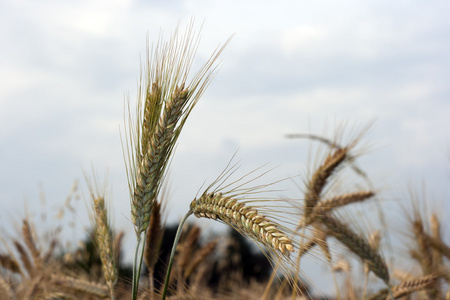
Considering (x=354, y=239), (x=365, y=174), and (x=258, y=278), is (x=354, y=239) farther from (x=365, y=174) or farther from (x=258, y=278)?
(x=258, y=278)

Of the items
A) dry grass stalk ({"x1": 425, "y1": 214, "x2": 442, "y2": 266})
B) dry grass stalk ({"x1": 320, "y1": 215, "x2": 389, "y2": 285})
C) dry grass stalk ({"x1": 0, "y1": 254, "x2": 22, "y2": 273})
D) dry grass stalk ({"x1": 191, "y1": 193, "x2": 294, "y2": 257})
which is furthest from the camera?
dry grass stalk ({"x1": 425, "y1": 214, "x2": 442, "y2": 266})

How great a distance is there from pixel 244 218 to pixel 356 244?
4.71 feet

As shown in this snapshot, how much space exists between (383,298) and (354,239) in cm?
66

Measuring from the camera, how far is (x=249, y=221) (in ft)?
5.18

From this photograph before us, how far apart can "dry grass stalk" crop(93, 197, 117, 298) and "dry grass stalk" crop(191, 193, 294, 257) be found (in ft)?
1.95

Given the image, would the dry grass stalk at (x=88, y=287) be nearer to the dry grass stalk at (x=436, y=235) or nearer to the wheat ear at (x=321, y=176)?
the wheat ear at (x=321, y=176)

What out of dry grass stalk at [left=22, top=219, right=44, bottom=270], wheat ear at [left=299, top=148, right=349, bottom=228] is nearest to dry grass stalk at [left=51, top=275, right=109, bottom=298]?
dry grass stalk at [left=22, top=219, right=44, bottom=270]

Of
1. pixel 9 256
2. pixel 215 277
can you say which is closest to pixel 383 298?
pixel 9 256

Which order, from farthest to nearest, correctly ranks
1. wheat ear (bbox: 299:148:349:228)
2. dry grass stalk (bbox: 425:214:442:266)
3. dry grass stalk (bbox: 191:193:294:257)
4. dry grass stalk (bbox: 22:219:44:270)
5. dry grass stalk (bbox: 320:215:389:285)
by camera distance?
dry grass stalk (bbox: 425:214:442:266) < dry grass stalk (bbox: 22:219:44:270) < wheat ear (bbox: 299:148:349:228) < dry grass stalk (bbox: 320:215:389:285) < dry grass stalk (bbox: 191:193:294:257)

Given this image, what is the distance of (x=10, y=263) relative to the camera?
13.4 ft

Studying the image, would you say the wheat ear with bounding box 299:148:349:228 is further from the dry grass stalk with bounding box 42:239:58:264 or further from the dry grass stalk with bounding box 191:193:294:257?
the dry grass stalk with bounding box 42:239:58:264

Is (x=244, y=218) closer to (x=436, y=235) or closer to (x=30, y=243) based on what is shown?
(x=30, y=243)

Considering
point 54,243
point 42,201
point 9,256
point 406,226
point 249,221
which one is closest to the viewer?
point 249,221

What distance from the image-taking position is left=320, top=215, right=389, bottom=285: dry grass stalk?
9.11ft
